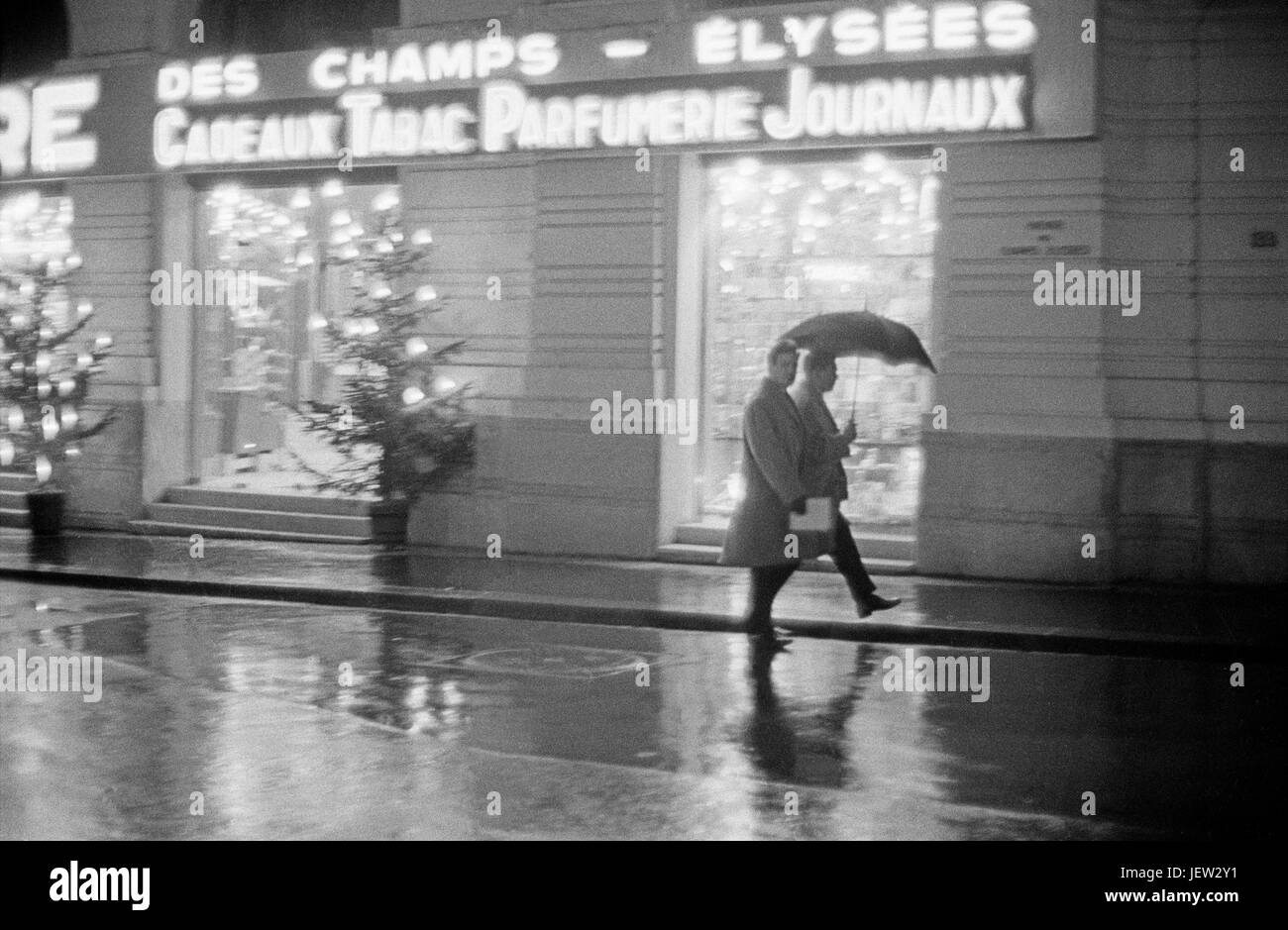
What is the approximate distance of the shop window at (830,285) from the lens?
15.9 meters

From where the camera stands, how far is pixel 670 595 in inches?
540

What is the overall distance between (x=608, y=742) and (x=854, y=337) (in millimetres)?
4152

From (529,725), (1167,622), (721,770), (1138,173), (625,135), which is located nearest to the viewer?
(721,770)

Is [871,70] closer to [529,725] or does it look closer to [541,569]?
[541,569]

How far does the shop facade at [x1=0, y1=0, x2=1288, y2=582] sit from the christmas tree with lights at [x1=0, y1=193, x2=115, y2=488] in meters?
0.42

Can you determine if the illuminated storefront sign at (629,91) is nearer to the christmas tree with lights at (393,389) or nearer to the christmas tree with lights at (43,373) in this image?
the christmas tree with lights at (393,389)

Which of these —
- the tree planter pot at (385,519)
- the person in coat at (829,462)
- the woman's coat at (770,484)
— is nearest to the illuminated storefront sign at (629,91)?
the tree planter pot at (385,519)

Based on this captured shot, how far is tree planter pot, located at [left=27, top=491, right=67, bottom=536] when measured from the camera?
59.6ft

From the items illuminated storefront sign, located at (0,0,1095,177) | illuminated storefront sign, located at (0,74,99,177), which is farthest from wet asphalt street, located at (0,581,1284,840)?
illuminated storefront sign, located at (0,74,99,177)

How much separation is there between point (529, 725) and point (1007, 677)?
321 centimetres

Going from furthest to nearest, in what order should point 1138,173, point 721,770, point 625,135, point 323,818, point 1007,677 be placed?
point 625,135
point 1138,173
point 1007,677
point 721,770
point 323,818
